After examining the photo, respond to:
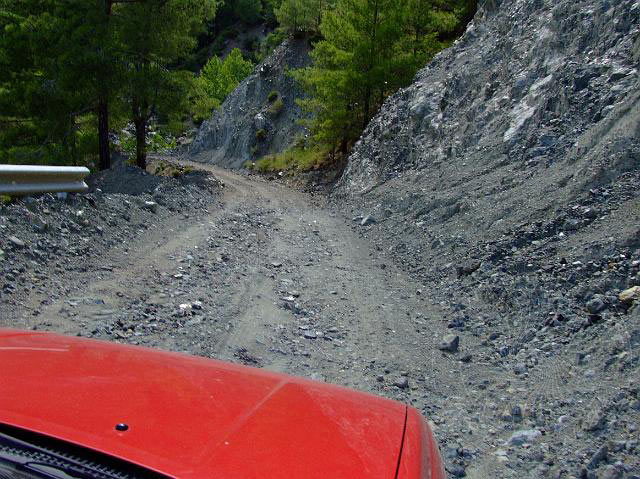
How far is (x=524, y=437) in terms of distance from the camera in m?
4.66

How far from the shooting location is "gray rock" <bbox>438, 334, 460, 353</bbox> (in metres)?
6.55

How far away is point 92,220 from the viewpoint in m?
10.2

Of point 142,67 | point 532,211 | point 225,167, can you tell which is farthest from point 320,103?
point 532,211

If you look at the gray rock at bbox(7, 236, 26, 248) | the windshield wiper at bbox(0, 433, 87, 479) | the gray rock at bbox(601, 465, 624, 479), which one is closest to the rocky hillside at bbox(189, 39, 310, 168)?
the gray rock at bbox(7, 236, 26, 248)

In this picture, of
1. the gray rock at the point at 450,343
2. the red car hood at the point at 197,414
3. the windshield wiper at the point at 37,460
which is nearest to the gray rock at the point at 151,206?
the gray rock at the point at 450,343

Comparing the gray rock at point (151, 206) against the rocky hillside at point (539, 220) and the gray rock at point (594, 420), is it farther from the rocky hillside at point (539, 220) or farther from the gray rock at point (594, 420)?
the gray rock at point (594, 420)

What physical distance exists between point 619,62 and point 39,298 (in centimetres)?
1094

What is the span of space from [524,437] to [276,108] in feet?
128

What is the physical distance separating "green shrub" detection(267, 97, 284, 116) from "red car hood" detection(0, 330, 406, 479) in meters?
39.8

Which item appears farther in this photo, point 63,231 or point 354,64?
point 354,64

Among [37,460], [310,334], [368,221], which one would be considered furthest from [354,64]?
[37,460]

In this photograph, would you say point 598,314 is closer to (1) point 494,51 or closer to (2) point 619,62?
(2) point 619,62

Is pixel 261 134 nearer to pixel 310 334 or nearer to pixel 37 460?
pixel 310 334

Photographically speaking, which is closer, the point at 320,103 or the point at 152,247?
the point at 152,247
